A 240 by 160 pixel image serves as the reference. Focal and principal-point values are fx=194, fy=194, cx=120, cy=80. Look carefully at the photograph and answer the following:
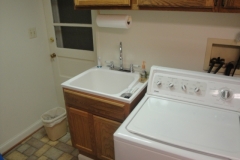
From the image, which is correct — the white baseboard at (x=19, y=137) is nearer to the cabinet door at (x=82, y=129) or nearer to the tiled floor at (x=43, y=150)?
the tiled floor at (x=43, y=150)

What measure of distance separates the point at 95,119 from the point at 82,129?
0.23 metres

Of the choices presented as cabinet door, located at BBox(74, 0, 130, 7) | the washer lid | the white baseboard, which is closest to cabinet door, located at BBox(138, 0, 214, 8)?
cabinet door, located at BBox(74, 0, 130, 7)

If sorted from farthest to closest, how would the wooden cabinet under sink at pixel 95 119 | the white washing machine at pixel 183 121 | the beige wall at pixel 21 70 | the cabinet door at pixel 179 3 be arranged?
the beige wall at pixel 21 70, the wooden cabinet under sink at pixel 95 119, the cabinet door at pixel 179 3, the white washing machine at pixel 183 121

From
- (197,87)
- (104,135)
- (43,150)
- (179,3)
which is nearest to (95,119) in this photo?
(104,135)

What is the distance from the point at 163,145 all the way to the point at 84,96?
2.67ft

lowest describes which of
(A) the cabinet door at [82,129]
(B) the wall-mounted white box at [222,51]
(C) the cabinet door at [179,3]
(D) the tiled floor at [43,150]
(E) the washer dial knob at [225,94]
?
(D) the tiled floor at [43,150]

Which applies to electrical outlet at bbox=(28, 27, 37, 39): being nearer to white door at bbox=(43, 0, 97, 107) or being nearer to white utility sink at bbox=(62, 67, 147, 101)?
white door at bbox=(43, 0, 97, 107)

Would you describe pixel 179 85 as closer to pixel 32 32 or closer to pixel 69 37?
pixel 69 37

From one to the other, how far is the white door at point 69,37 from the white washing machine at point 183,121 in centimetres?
108

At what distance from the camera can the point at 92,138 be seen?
172 cm

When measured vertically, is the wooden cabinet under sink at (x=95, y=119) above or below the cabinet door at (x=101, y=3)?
below

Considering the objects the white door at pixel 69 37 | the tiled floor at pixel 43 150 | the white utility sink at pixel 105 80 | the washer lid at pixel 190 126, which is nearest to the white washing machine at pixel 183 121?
the washer lid at pixel 190 126

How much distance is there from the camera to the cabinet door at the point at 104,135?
1554 millimetres

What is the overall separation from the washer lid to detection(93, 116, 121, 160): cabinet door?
39cm
